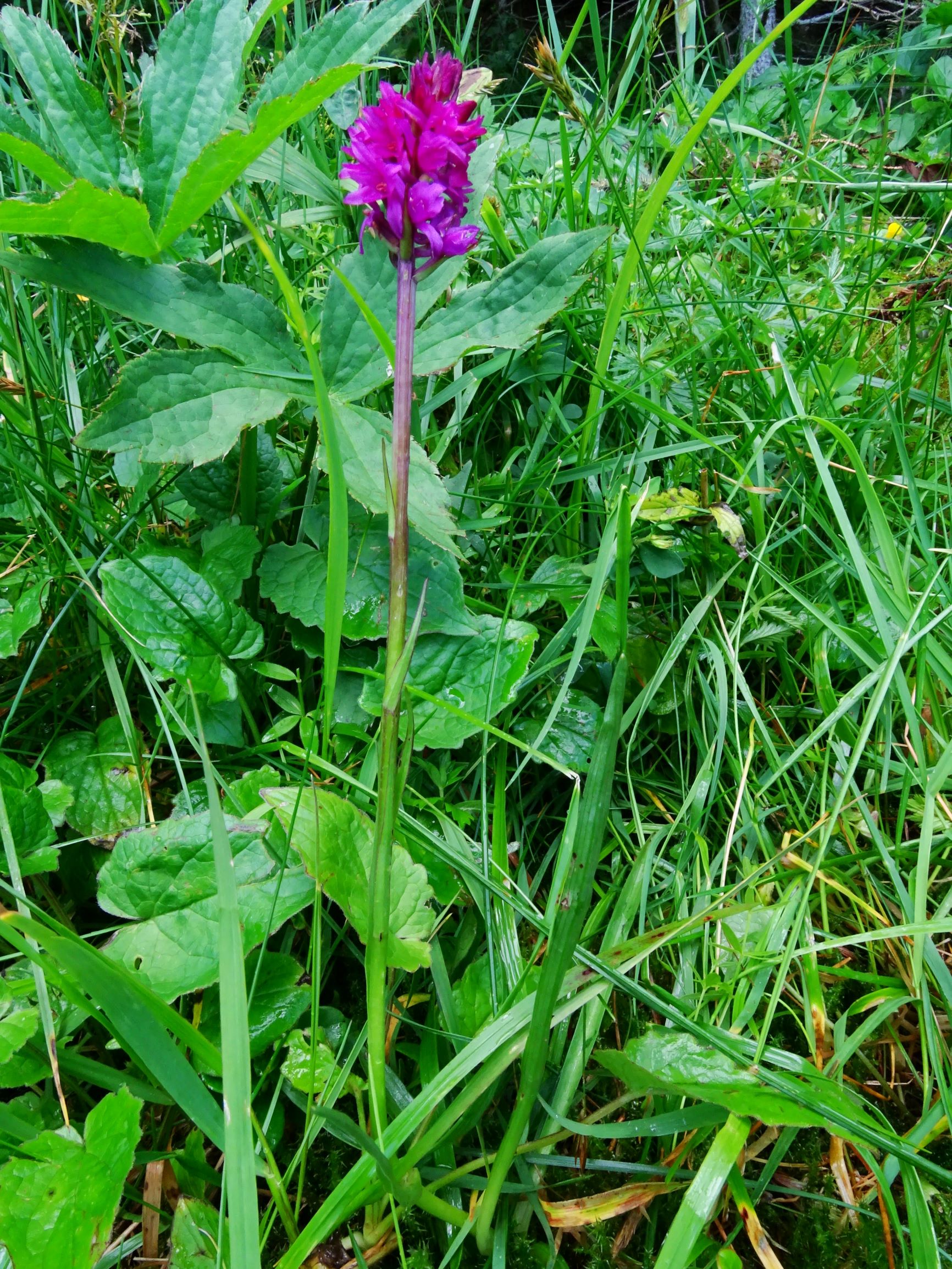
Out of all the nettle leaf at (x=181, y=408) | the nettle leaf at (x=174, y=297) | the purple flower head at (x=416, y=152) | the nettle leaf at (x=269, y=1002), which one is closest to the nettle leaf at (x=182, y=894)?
the nettle leaf at (x=269, y=1002)

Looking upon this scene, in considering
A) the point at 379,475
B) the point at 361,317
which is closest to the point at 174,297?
the point at 361,317

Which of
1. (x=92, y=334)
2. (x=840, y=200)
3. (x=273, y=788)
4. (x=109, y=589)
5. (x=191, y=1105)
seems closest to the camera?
(x=191, y=1105)

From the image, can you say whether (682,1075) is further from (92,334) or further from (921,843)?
(92,334)

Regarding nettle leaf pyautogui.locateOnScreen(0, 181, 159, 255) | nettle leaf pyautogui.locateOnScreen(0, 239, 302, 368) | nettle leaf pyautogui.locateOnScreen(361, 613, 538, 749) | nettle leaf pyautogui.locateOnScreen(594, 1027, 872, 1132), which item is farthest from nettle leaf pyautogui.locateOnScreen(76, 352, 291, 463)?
nettle leaf pyautogui.locateOnScreen(594, 1027, 872, 1132)

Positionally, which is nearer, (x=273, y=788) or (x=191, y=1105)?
(x=191, y=1105)

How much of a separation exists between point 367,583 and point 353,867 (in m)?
0.48

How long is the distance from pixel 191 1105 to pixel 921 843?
945 millimetres

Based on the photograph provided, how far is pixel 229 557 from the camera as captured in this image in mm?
1273

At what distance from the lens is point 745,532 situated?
1.54 metres

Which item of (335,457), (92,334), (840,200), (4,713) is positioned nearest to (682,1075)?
(335,457)

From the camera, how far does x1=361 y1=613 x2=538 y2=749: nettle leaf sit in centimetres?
119

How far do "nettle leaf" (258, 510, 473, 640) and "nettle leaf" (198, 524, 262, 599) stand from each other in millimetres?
28

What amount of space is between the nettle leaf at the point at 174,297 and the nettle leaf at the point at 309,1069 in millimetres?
905

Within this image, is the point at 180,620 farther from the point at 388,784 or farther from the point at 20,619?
the point at 388,784
